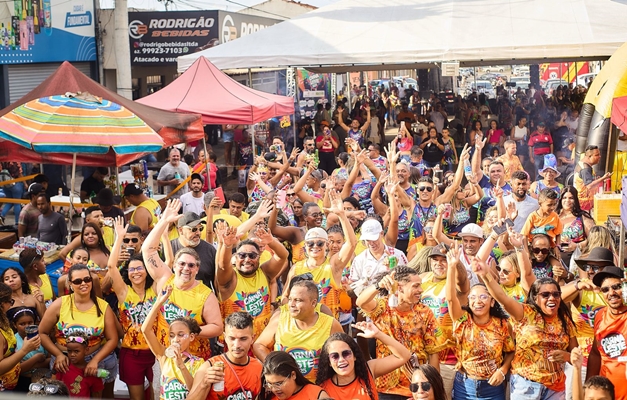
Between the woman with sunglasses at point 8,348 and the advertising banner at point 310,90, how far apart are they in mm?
13419

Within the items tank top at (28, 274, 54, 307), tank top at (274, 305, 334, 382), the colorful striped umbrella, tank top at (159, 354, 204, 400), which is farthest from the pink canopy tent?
tank top at (159, 354, 204, 400)

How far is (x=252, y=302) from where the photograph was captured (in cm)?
666

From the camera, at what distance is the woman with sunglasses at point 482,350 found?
5867 mm

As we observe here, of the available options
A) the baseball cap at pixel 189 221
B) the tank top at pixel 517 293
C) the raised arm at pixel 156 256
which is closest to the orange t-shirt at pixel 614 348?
the tank top at pixel 517 293

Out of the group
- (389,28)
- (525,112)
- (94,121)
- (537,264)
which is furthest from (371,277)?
(525,112)

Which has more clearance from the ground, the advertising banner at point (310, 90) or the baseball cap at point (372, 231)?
the advertising banner at point (310, 90)

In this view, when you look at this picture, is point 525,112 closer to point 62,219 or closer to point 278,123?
point 278,123

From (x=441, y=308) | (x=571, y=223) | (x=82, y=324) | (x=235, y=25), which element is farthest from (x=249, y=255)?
(x=235, y=25)

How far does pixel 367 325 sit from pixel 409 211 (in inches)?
142

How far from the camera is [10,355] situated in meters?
6.33

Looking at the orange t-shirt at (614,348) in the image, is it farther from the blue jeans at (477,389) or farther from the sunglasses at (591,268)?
the sunglasses at (591,268)

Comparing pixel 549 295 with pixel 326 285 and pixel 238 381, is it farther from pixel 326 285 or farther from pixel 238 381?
pixel 238 381

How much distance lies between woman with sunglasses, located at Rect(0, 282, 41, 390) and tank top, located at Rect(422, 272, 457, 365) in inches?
115

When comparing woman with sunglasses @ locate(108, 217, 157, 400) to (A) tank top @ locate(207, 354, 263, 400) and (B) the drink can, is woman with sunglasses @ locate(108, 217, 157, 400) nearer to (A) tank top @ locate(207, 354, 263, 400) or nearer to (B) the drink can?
(B) the drink can
